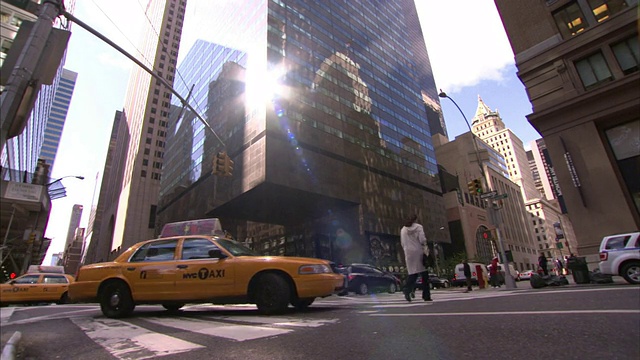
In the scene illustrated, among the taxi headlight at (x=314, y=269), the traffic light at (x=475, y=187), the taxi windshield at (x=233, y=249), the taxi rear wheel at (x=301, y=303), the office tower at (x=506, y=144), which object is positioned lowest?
the taxi rear wheel at (x=301, y=303)

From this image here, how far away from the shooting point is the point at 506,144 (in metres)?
130

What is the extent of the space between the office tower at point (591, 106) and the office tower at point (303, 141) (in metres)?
25.2

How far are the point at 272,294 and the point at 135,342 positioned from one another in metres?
2.26

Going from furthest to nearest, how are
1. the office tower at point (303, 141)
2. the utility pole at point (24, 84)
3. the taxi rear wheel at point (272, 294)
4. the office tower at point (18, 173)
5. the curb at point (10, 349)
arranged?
the office tower at point (303, 141) → the taxi rear wheel at point (272, 294) → the utility pole at point (24, 84) → the office tower at point (18, 173) → the curb at point (10, 349)

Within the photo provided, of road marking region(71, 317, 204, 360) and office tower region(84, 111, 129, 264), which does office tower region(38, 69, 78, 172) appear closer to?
road marking region(71, 317, 204, 360)

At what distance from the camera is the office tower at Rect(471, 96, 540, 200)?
129125mm

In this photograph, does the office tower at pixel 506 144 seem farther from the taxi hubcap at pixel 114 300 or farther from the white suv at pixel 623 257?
the taxi hubcap at pixel 114 300

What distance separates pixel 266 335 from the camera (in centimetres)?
326

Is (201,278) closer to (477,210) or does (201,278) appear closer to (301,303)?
(301,303)

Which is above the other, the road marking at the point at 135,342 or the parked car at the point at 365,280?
the parked car at the point at 365,280

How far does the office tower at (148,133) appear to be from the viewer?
245ft

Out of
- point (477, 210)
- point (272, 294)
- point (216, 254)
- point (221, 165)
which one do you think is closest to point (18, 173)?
point (216, 254)

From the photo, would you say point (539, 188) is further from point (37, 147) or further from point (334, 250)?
point (37, 147)

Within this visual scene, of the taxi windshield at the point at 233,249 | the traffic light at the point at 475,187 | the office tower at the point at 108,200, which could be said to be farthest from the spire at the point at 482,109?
the taxi windshield at the point at 233,249
